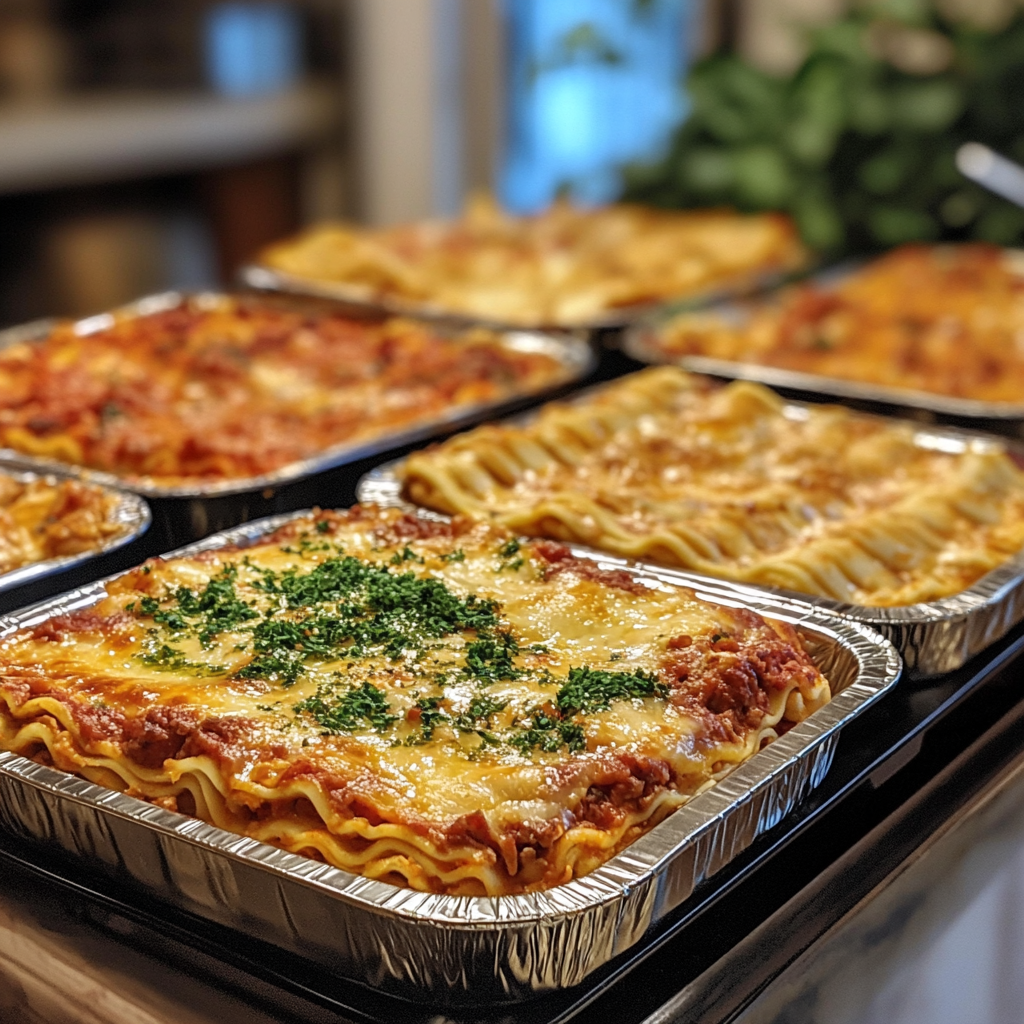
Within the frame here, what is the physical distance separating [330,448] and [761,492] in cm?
87

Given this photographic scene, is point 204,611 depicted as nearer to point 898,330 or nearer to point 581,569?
point 581,569

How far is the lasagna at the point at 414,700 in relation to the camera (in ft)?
4.61

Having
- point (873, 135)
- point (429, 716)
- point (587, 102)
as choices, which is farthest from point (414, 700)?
point (587, 102)

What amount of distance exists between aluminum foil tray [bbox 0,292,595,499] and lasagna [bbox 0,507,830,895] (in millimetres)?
430

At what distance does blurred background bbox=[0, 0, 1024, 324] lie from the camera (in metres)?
4.89

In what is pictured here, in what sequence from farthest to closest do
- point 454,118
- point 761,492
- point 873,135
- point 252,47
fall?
1. point 454,118
2. point 252,47
3. point 873,135
4. point 761,492

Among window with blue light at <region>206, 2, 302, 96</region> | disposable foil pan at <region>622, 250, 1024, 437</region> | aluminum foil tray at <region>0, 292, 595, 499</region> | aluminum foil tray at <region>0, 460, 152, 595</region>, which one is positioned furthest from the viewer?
window with blue light at <region>206, 2, 302, 96</region>

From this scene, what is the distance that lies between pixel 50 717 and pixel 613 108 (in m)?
5.84

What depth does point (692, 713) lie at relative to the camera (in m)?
1.58

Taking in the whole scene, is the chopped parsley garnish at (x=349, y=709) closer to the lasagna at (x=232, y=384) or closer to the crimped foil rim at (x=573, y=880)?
the crimped foil rim at (x=573, y=880)

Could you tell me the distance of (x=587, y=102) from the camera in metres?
7.00

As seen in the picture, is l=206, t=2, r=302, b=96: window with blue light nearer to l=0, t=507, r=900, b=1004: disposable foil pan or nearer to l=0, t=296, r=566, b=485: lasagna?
l=0, t=296, r=566, b=485: lasagna

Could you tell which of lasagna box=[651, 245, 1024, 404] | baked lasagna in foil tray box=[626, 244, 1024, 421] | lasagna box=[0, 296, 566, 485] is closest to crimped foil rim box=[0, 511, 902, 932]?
lasagna box=[0, 296, 566, 485]

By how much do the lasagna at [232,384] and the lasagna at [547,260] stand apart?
0.31m
